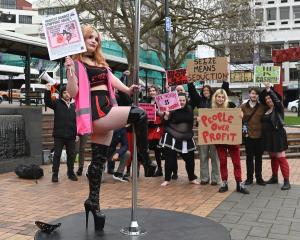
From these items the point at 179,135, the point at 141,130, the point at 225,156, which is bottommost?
the point at 225,156

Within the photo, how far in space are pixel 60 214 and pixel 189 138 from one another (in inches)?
126

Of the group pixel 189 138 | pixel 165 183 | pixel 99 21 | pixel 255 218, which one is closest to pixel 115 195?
pixel 165 183

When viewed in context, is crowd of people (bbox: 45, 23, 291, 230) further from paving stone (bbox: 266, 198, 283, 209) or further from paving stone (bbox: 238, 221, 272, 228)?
paving stone (bbox: 238, 221, 272, 228)

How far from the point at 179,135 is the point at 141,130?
4057 millimetres

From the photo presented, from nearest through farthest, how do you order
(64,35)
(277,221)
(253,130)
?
(64,35) → (277,221) → (253,130)

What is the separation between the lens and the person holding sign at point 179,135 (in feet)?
28.8

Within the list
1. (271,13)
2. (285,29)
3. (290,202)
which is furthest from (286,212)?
(271,13)

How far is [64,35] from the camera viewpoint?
4.48m

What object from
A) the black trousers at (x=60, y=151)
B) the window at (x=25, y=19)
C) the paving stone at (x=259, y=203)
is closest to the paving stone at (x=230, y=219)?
the paving stone at (x=259, y=203)

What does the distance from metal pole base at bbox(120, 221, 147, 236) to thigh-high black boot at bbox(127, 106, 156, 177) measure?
0.56 metres

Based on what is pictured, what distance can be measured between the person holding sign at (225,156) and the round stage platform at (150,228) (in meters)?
2.53

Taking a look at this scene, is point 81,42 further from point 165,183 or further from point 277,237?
point 165,183

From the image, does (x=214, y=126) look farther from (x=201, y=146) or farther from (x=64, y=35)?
(x=64, y=35)

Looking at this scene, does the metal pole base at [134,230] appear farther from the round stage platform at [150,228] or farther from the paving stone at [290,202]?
the paving stone at [290,202]
